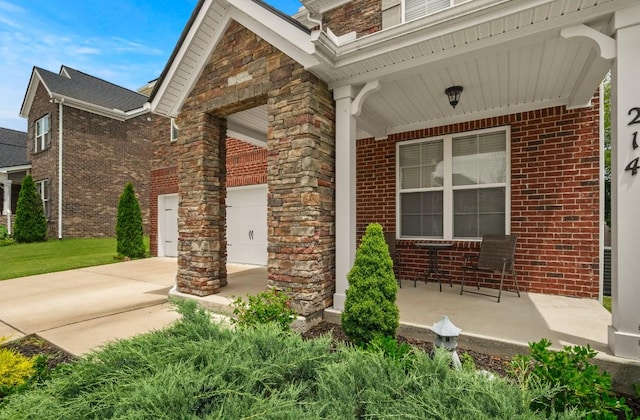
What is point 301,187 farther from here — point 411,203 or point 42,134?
point 42,134

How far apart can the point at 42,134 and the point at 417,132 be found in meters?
17.8

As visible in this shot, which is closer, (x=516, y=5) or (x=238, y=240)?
(x=516, y=5)

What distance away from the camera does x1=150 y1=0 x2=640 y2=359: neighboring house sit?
297 centimetres

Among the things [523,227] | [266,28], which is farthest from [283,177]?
[523,227]

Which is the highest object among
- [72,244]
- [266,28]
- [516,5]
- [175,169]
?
[266,28]

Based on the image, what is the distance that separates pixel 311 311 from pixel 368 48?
3.26 meters

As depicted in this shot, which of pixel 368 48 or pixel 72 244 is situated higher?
pixel 368 48

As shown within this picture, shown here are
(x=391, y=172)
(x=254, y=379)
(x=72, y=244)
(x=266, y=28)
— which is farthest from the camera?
(x=72, y=244)

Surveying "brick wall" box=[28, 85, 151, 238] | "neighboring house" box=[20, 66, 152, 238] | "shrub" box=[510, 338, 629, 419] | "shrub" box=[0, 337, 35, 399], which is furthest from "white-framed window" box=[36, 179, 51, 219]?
"shrub" box=[510, 338, 629, 419]

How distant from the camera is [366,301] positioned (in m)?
2.91

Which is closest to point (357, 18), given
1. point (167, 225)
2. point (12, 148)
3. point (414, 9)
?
point (414, 9)

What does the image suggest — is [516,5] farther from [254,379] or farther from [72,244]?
[72,244]

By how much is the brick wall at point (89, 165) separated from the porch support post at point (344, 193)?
14984 millimetres

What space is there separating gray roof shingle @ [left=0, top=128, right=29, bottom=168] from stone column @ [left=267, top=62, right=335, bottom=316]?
65.2 feet
